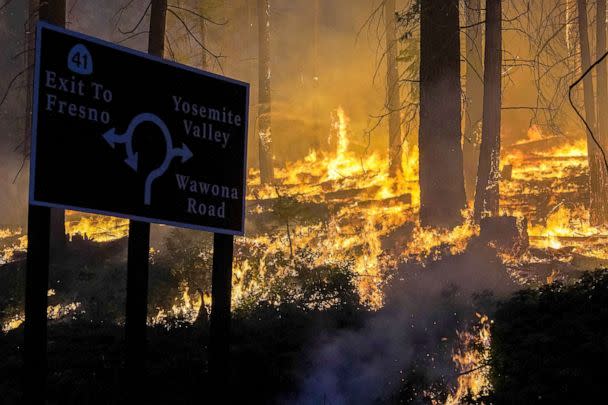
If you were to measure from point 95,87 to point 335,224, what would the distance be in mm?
11413

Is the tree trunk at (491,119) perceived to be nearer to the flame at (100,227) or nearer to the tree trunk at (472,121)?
the tree trunk at (472,121)

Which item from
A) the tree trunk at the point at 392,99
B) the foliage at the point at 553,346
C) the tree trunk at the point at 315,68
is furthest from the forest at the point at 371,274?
the tree trunk at the point at 315,68

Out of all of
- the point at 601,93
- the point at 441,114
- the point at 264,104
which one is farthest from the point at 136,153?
the point at 264,104

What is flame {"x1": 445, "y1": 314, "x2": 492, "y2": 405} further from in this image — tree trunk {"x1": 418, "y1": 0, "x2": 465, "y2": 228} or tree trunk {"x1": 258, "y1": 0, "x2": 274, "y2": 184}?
tree trunk {"x1": 258, "y1": 0, "x2": 274, "y2": 184}

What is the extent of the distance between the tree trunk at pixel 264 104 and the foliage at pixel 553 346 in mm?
19245

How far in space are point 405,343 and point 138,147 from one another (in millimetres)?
4030

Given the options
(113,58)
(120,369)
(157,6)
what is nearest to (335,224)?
(157,6)

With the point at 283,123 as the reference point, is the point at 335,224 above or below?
below

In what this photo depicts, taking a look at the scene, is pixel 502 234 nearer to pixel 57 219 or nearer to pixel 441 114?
pixel 441 114

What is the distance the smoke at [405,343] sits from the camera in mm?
6664

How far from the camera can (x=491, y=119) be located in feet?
46.3

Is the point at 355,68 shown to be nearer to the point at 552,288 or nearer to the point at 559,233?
the point at 559,233

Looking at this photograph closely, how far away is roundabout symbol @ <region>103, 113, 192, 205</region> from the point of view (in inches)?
180

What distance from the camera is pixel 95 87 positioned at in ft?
14.7
